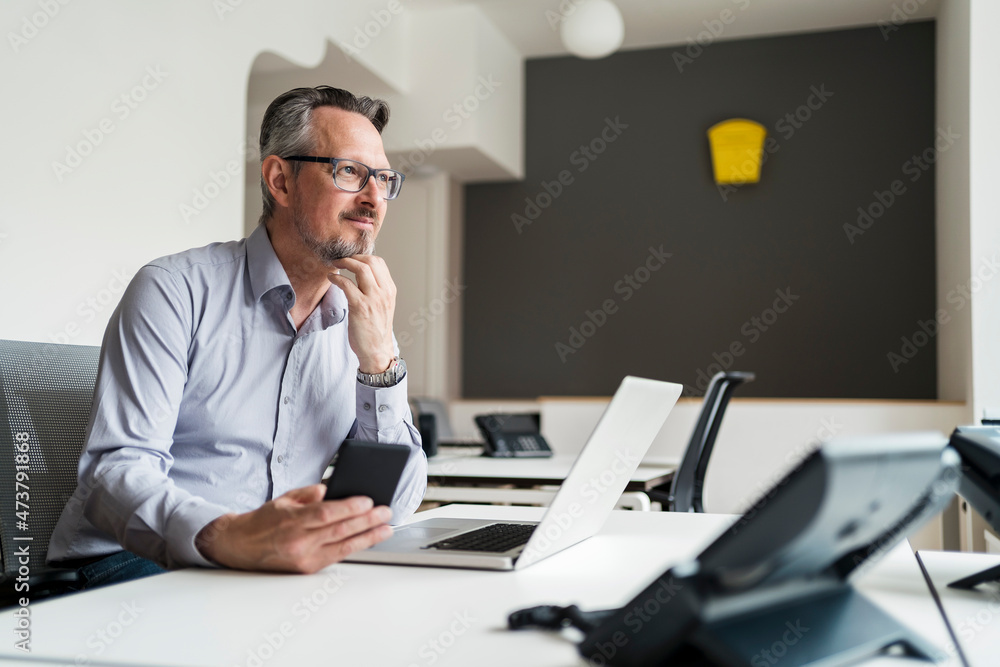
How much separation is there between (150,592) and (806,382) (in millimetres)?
4880

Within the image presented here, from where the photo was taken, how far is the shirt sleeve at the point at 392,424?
5.14 feet

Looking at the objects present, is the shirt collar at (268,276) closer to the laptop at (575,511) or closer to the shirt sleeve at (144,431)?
the shirt sleeve at (144,431)

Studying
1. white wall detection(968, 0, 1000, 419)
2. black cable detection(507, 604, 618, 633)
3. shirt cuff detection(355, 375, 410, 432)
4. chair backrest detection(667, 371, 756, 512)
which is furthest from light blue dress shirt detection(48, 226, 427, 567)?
white wall detection(968, 0, 1000, 419)

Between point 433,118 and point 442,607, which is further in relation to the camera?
point 433,118

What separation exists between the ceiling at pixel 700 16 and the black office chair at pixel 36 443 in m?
3.94

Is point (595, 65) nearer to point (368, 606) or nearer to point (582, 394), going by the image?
point (582, 394)

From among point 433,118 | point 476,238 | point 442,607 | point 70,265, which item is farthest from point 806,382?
point 442,607

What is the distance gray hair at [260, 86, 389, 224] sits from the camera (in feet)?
5.87

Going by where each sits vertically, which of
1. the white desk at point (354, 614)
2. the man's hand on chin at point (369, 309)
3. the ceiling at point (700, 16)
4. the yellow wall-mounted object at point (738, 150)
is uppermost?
the ceiling at point (700, 16)

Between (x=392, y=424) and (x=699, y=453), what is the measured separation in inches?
76.1

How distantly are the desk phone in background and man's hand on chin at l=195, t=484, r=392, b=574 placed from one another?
2.44 metres

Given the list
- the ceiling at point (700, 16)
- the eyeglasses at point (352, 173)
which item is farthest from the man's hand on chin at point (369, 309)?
the ceiling at point (700, 16)

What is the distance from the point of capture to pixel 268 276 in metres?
1.63

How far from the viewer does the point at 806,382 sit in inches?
209
